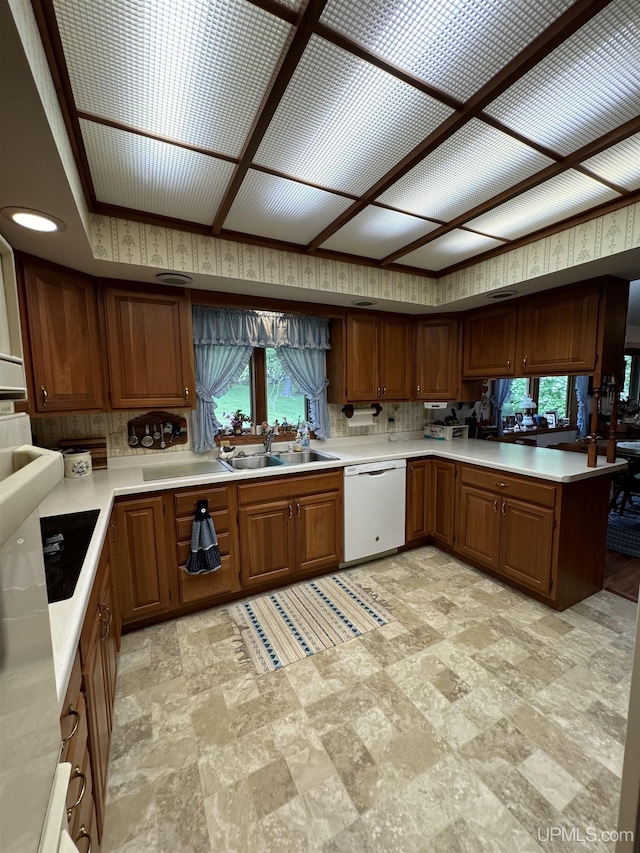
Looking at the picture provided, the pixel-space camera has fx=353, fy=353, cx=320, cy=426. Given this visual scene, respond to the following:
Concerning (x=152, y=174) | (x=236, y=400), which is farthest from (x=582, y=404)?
(x=152, y=174)

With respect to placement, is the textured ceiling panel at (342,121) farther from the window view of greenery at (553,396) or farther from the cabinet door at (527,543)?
the window view of greenery at (553,396)

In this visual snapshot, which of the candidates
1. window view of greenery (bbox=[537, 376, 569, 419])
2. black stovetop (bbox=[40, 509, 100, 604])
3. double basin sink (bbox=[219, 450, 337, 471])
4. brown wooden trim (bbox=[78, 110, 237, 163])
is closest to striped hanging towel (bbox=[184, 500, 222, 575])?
double basin sink (bbox=[219, 450, 337, 471])

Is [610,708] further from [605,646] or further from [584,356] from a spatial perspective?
[584,356]

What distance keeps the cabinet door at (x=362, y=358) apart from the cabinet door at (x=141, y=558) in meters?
1.86

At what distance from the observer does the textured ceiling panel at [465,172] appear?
1.51 metres

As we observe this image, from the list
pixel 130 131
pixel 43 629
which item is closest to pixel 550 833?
pixel 43 629

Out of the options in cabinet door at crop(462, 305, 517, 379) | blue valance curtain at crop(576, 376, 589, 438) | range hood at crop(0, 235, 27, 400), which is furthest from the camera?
blue valance curtain at crop(576, 376, 589, 438)

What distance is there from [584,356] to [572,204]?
1.00m

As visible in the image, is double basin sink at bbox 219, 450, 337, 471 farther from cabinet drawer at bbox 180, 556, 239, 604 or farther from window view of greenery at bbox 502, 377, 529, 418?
window view of greenery at bbox 502, 377, 529, 418

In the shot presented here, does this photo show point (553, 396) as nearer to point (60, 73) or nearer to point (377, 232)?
point (377, 232)

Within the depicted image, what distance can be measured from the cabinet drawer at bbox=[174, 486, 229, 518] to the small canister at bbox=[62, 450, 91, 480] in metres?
0.68

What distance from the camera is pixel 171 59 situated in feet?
3.65

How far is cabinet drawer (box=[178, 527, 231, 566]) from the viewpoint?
2.29 meters

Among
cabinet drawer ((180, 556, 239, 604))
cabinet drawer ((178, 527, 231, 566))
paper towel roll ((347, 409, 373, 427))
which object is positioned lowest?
cabinet drawer ((180, 556, 239, 604))
